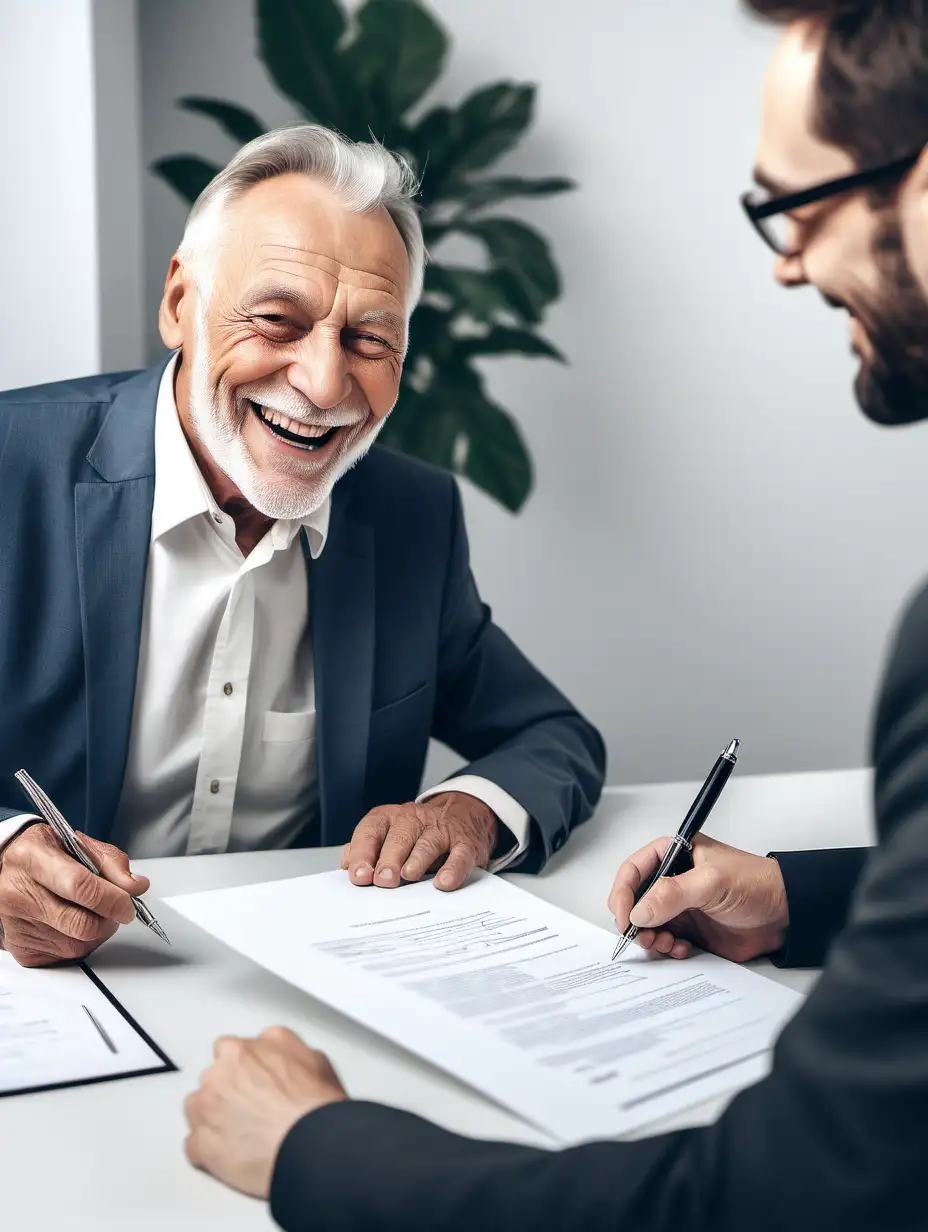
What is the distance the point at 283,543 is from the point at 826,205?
38.7 inches

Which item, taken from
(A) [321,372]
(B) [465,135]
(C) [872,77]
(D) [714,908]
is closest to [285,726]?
(A) [321,372]

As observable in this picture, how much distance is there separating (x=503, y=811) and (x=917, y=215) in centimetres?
81

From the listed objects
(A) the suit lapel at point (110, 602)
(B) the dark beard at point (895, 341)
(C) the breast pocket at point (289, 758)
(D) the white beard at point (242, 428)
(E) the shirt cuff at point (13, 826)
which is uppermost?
(B) the dark beard at point (895, 341)

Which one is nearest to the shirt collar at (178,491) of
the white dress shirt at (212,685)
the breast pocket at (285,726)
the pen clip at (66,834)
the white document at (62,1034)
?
the white dress shirt at (212,685)

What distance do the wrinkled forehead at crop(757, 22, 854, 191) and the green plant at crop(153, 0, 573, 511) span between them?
206cm

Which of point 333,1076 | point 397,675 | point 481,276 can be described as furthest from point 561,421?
point 333,1076

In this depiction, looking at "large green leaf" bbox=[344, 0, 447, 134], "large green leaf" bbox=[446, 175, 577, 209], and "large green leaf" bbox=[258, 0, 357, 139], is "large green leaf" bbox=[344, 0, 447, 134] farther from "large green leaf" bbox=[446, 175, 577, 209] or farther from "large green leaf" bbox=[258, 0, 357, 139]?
"large green leaf" bbox=[446, 175, 577, 209]

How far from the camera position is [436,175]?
8.84 feet

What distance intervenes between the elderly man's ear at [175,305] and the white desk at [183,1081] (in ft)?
2.31

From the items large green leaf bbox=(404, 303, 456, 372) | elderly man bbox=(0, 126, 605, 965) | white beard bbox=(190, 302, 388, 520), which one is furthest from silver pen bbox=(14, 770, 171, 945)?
large green leaf bbox=(404, 303, 456, 372)

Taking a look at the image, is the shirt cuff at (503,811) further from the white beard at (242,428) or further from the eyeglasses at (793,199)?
the eyeglasses at (793,199)

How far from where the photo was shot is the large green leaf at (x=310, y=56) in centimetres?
258

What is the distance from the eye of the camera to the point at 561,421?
3.20m

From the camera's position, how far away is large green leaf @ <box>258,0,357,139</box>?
8.48 ft
